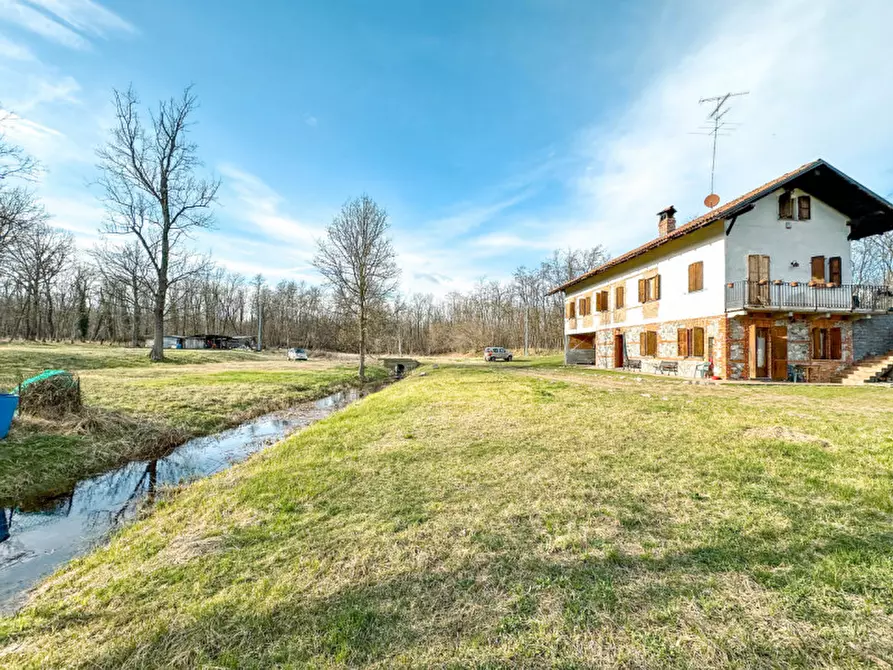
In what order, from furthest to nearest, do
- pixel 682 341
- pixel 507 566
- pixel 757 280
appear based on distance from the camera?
pixel 682 341, pixel 757 280, pixel 507 566

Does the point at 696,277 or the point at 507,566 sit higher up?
the point at 696,277

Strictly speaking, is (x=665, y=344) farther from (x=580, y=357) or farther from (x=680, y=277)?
(x=580, y=357)

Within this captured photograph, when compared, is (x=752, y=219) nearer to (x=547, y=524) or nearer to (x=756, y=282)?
(x=756, y=282)

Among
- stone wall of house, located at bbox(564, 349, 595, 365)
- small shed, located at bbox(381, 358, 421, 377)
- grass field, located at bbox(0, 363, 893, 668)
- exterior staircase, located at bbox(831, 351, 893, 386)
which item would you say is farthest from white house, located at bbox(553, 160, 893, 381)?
small shed, located at bbox(381, 358, 421, 377)

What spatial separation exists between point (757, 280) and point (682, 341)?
3804 mm

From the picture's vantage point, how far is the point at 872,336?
16.9 meters

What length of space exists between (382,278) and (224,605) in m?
21.1

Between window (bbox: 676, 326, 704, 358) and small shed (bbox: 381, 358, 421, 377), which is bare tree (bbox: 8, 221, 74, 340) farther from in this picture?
window (bbox: 676, 326, 704, 358)

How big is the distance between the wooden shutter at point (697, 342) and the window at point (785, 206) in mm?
5888

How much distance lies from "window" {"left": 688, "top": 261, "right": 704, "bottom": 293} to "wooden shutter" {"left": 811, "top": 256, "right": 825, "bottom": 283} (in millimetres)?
4651

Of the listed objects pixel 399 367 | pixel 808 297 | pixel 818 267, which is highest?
pixel 818 267

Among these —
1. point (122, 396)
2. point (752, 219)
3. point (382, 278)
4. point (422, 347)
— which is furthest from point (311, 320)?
point (752, 219)

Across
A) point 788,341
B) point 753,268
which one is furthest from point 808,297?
point 753,268

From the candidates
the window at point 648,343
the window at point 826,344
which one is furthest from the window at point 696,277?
the window at point 826,344
